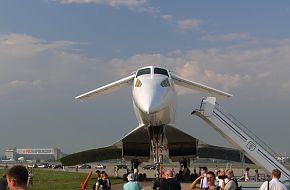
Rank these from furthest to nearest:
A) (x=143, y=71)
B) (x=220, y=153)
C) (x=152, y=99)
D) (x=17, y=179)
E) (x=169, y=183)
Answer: (x=220, y=153) < (x=143, y=71) < (x=152, y=99) < (x=169, y=183) < (x=17, y=179)

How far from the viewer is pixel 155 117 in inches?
739

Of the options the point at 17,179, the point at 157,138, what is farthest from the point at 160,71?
the point at 17,179

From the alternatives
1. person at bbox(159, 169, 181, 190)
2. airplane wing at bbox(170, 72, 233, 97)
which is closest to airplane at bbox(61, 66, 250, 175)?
airplane wing at bbox(170, 72, 233, 97)

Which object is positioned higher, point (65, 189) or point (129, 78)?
point (129, 78)

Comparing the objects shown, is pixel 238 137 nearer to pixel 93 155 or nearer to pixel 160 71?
pixel 160 71

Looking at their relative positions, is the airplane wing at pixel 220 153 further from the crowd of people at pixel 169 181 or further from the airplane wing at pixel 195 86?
the crowd of people at pixel 169 181

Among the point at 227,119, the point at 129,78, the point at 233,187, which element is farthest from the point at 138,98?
the point at 233,187

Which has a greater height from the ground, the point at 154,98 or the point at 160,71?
the point at 160,71

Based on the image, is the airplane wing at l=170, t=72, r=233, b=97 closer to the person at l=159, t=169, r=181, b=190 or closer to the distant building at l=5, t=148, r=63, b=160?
the person at l=159, t=169, r=181, b=190

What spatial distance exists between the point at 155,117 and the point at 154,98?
1.21 meters

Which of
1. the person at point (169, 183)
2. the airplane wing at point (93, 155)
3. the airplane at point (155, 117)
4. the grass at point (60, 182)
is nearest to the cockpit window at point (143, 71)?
the airplane at point (155, 117)

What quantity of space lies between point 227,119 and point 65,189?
775 centimetres

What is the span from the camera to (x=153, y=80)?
61.3ft

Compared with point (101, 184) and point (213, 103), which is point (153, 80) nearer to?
point (213, 103)
